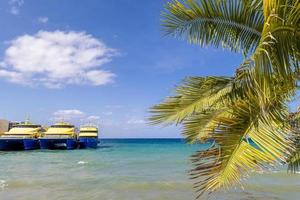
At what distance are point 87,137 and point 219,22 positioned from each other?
166 feet

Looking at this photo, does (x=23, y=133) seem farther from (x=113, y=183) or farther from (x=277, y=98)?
(x=277, y=98)

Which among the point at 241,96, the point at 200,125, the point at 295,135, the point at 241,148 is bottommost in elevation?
the point at 241,148

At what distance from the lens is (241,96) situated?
3.67 m

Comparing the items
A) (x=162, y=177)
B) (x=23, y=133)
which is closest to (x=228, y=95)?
(x=162, y=177)

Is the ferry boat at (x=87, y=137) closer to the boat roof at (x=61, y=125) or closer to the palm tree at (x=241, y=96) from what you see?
the boat roof at (x=61, y=125)

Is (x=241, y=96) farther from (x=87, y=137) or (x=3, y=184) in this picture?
(x=87, y=137)

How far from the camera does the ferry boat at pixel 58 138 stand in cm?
4872

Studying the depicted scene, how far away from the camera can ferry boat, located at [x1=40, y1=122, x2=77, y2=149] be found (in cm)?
4872

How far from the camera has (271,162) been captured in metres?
2.94

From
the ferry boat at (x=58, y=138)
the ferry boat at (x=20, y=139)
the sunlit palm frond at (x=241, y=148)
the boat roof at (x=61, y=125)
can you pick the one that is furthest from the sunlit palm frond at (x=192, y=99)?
the boat roof at (x=61, y=125)

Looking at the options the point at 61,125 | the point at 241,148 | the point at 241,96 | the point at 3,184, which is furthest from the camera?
the point at 61,125

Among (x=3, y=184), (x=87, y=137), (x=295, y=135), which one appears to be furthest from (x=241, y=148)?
(x=87, y=137)

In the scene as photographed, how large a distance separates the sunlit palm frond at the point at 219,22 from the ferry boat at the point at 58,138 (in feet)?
151

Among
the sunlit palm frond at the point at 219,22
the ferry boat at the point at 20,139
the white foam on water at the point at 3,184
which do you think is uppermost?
the sunlit palm frond at the point at 219,22
